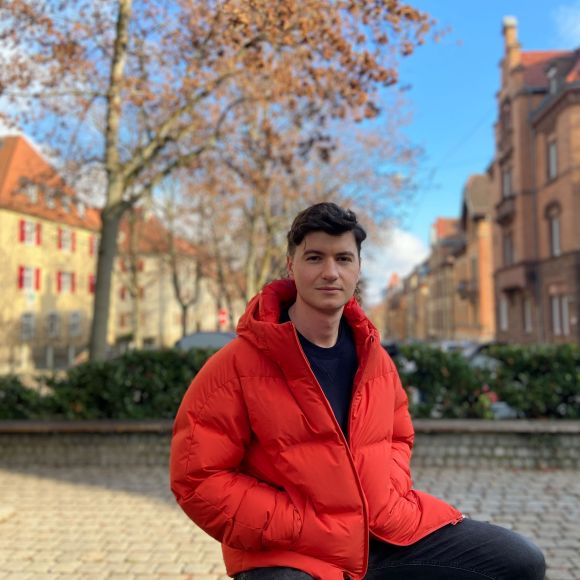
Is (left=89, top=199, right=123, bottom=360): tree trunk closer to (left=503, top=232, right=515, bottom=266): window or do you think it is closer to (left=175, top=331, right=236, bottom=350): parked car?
(left=175, top=331, right=236, bottom=350): parked car

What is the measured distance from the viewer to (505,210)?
35.3m

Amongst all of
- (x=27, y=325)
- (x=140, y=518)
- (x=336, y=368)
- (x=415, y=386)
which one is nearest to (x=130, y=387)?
(x=140, y=518)

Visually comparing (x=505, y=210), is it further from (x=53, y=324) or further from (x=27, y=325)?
(x=53, y=324)

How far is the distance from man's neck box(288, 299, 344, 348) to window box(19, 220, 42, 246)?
4175 cm

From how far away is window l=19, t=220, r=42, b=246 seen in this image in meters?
40.0

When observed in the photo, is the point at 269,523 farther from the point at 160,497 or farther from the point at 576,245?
the point at 576,245

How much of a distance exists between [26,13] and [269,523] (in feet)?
29.7

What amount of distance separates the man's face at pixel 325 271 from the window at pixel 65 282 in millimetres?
46191

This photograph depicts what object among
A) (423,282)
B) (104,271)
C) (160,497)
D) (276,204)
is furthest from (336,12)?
(423,282)

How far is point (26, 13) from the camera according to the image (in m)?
8.67

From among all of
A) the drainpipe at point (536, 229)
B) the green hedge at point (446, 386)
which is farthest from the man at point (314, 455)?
the drainpipe at point (536, 229)

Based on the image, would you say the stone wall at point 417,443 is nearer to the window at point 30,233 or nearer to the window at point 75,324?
the window at point 30,233

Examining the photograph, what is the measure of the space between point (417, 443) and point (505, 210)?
30922 mm

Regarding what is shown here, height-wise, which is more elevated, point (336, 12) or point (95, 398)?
point (336, 12)
